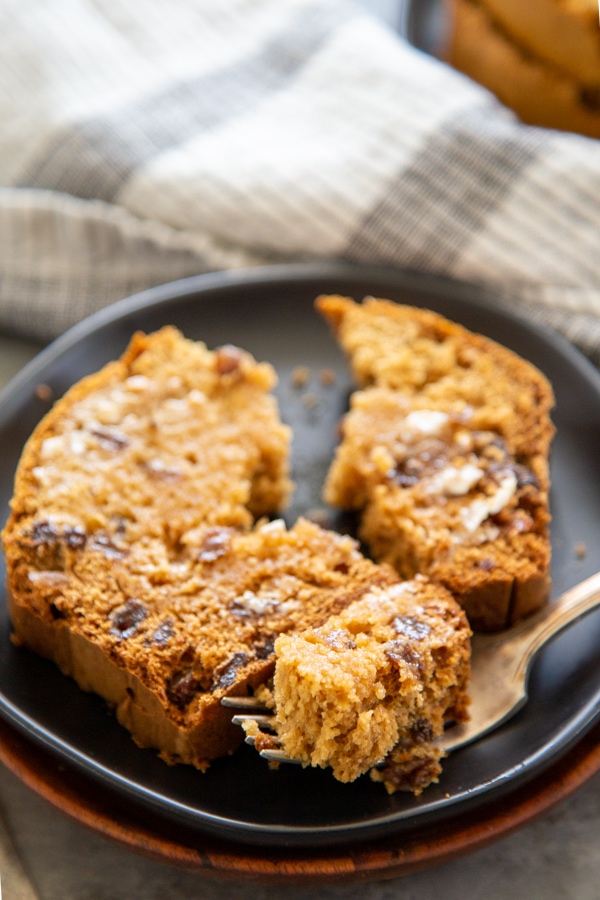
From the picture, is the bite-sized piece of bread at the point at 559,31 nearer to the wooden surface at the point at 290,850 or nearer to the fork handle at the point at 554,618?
the fork handle at the point at 554,618

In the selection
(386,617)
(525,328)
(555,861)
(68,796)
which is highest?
(525,328)

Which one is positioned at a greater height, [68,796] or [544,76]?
[544,76]

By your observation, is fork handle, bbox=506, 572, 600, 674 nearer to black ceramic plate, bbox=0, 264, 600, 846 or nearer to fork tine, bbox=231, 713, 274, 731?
black ceramic plate, bbox=0, 264, 600, 846

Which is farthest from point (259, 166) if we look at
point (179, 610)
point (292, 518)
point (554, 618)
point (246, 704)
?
point (246, 704)

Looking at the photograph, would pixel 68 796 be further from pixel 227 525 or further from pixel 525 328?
pixel 525 328

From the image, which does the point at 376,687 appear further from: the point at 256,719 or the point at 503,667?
the point at 503,667

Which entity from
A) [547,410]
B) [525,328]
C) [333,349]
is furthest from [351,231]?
[547,410]

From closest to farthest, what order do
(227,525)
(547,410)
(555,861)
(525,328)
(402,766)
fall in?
1. (402,766)
2. (555,861)
3. (227,525)
4. (547,410)
5. (525,328)

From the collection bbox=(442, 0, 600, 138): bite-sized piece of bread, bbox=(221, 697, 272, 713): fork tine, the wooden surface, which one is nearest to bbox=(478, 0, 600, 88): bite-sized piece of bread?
bbox=(442, 0, 600, 138): bite-sized piece of bread
